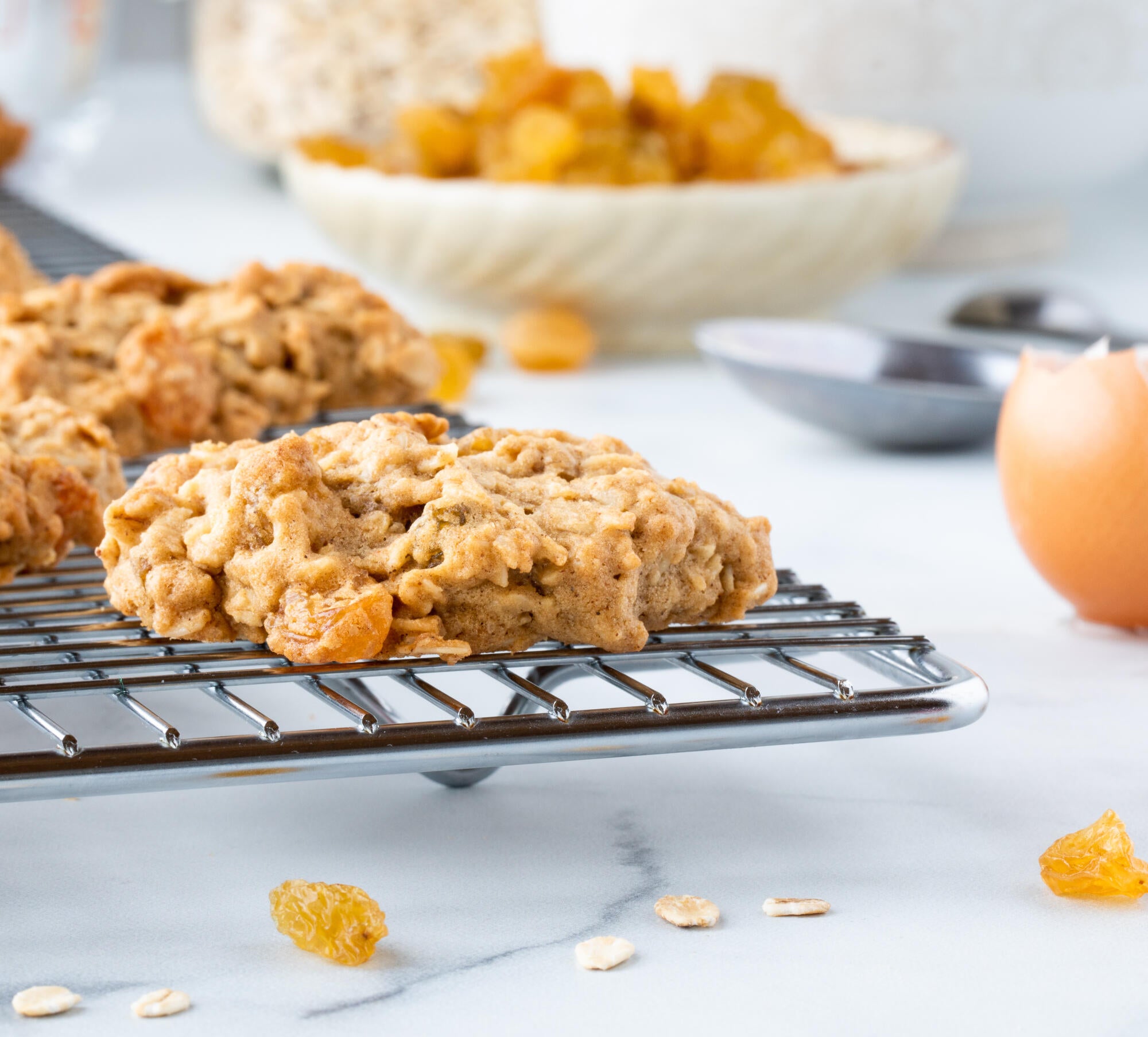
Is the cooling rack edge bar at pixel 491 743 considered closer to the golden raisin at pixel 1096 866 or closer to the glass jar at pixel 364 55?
the golden raisin at pixel 1096 866

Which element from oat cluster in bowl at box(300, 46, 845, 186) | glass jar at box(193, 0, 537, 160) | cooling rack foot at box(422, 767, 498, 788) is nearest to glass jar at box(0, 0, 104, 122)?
glass jar at box(193, 0, 537, 160)

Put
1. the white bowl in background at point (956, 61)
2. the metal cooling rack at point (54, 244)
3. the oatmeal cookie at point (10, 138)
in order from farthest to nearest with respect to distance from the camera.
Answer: the oatmeal cookie at point (10, 138) → the white bowl in background at point (956, 61) → the metal cooling rack at point (54, 244)

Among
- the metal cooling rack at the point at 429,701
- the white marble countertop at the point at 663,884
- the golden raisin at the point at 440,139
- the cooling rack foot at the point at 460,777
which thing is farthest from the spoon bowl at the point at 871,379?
the cooling rack foot at the point at 460,777

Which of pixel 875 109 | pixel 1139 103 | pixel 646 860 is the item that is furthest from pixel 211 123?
pixel 646 860

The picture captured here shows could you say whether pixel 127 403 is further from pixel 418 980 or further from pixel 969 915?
pixel 969 915

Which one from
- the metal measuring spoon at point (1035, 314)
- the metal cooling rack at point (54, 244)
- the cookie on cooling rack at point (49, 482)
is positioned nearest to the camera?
the cookie on cooling rack at point (49, 482)
